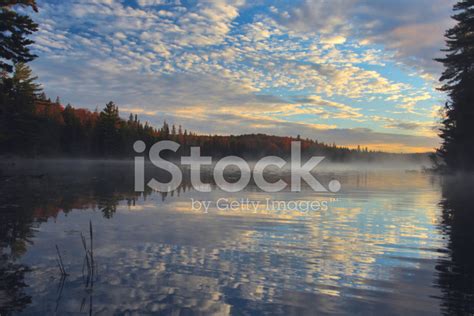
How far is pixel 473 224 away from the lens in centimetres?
1374

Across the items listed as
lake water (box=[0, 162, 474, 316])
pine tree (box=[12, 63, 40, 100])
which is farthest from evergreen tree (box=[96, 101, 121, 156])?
lake water (box=[0, 162, 474, 316])

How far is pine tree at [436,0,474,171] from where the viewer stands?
37156 mm

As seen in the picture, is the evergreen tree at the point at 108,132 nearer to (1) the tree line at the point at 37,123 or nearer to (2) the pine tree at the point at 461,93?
(1) the tree line at the point at 37,123

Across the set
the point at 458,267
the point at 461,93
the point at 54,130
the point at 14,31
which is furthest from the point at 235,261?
the point at 54,130

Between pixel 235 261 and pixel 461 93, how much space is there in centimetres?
4050

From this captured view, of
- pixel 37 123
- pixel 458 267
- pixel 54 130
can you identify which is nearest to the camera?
pixel 458 267

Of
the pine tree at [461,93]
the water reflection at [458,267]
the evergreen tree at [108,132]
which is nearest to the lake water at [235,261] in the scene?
the water reflection at [458,267]

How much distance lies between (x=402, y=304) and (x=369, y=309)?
0.69m

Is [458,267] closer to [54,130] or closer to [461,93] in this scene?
[461,93]

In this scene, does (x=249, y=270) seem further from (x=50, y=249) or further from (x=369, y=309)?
(x=50, y=249)

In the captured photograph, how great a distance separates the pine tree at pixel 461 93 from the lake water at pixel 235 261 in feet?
90.2

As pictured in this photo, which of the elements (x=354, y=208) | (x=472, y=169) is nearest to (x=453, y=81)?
(x=472, y=169)

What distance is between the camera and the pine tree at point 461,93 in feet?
122

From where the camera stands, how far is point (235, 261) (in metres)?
8.66
